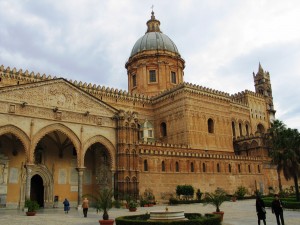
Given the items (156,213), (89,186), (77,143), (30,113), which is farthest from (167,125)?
(156,213)

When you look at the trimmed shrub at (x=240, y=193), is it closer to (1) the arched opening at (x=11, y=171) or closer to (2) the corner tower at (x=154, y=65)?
(2) the corner tower at (x=154, y=65)

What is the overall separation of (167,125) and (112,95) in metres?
7.86

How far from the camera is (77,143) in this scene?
1021 inches

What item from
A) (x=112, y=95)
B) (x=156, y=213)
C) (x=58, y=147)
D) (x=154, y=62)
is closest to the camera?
(x=156, y=213)

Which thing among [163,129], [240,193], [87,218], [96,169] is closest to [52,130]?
[96,169]

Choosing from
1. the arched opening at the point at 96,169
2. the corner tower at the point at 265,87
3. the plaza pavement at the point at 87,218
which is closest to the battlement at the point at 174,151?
the arched opening at the point at 96,169

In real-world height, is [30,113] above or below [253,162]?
above

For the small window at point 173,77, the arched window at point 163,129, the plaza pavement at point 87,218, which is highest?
the small window at point 173,77

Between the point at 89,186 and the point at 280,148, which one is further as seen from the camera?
the point at 89,186

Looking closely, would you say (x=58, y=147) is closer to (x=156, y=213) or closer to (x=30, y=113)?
(x=30, y=113)

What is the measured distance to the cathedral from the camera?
2506cm

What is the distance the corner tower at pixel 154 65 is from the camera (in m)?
46.7

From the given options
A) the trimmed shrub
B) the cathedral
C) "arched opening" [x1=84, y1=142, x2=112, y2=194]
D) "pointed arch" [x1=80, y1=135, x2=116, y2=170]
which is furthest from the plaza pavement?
the trimmed shrub

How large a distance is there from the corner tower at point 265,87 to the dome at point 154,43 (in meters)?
17.0
